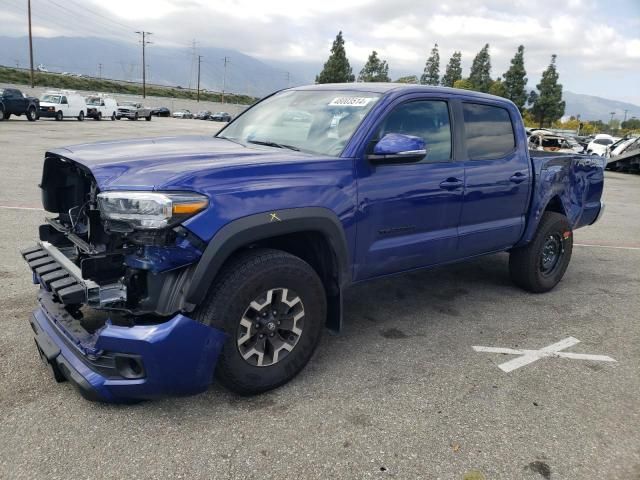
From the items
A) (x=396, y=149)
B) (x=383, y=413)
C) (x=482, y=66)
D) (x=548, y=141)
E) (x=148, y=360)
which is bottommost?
(x=383, y=413)

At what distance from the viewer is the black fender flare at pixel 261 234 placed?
2.60 meters

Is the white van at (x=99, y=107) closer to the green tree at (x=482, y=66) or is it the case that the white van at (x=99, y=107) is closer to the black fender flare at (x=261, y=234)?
the black fender flare at (x=261, y=234)

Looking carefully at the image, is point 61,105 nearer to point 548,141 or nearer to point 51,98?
point 51,98

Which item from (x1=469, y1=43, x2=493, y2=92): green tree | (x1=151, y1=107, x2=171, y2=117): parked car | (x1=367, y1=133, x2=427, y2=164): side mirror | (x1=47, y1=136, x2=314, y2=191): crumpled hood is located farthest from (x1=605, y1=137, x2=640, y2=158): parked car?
(x1=151, y1=107, x2=171, y2=117): parked car

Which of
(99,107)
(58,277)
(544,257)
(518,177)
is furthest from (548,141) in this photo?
(99,107)

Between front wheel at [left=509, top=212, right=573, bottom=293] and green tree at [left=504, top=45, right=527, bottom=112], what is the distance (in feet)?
190

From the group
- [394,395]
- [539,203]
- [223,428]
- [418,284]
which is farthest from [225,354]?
Result: [539,203]

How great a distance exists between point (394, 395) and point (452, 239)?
4.59 feet

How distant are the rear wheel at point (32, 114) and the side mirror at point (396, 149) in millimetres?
30688

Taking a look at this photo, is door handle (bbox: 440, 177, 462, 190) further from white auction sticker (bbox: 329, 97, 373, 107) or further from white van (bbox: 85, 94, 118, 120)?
white van (bbox: 85, 94, 118, 120)

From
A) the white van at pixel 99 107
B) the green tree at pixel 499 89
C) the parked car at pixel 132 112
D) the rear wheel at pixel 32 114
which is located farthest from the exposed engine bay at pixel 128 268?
the green tree at pixel 499 89

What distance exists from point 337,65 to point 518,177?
187ft

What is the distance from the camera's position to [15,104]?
2778 centimetres

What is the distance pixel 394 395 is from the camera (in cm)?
314
